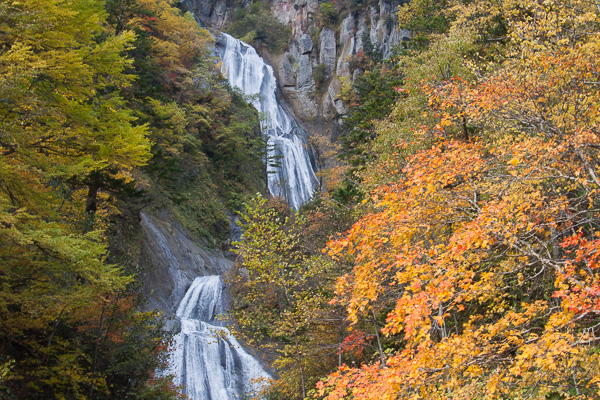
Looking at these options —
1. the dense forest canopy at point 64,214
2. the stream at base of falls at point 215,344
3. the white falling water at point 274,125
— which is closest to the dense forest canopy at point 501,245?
the dense forest canopy at point 64,214

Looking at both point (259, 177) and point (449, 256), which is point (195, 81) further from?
point (449, 256)

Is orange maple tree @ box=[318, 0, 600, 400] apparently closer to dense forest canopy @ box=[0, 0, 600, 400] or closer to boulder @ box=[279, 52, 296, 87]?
dense forest canopy @ box=[0, 0, 600, 400]

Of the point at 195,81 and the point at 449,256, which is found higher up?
the point at 195,81

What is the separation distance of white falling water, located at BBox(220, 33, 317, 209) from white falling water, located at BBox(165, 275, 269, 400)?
54.2ft

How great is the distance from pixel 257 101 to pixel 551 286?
111ft

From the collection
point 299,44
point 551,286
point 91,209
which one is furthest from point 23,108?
point 299,44

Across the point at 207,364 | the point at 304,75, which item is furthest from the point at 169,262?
the point at 304,75

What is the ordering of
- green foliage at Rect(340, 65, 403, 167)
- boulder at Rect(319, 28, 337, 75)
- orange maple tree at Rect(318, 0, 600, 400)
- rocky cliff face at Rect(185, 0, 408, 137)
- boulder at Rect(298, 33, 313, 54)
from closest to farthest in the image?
1. orange maple tree at Rect(318, 0, 600, 400)
2. green foliage at Rect(340, 65, 403, 167)
3. rocky cliff face at Rect(185, 0, 408, 137)
4. boulder at Rect(319, 28, 337, 75)
5. boulder at Rect(298, 33, 313, 54)

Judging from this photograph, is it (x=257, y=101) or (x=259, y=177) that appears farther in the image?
(x=257, y=101)

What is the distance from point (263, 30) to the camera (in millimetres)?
46625

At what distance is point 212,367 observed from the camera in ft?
45.1

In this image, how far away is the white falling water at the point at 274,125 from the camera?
32156mm

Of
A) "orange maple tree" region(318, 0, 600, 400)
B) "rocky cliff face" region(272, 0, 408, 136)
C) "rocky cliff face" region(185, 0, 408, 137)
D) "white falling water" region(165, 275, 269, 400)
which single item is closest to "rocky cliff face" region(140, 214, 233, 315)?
"white falling water" region(165, 275, 269, 400)

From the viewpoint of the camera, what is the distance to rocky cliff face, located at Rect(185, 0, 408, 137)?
39.6 m
